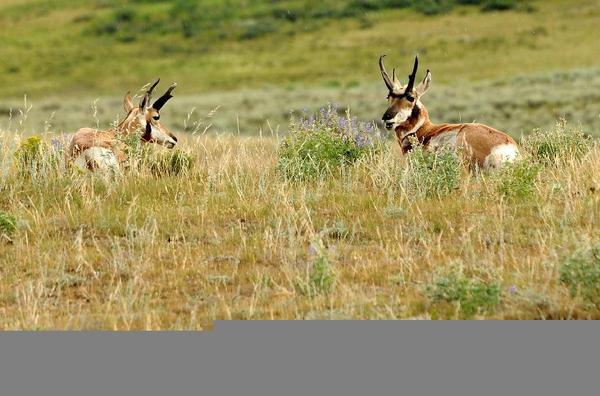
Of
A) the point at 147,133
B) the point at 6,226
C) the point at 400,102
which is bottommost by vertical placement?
the point at 6,226

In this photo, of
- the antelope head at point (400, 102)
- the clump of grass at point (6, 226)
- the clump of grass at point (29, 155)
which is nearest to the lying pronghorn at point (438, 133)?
the antelope head at point (400, 102)

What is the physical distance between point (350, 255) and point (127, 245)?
1.81 meters

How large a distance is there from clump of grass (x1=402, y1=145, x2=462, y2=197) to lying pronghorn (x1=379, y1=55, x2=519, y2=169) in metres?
0.55

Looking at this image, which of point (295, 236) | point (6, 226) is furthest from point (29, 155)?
point (295, 236)

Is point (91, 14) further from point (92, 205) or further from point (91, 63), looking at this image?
point (92, 205)

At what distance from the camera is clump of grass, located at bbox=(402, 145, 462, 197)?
11.2 metres

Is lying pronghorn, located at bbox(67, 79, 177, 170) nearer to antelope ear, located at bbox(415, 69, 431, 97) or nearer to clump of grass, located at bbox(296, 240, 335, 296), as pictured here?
antelope ear, located at bbox(415, 69, 431, 97)

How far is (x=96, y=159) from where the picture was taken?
507 inches

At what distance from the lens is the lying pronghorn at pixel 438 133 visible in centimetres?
1295

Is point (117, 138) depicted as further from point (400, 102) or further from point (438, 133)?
point (438, 133)

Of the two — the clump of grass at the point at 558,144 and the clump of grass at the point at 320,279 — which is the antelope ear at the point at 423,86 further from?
the clump of grass at the point at 320,279

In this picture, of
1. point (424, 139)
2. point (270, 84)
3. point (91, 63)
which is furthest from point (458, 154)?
point (91, 63)

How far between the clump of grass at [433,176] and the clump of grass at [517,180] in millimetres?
469

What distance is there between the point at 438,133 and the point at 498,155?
99cm
